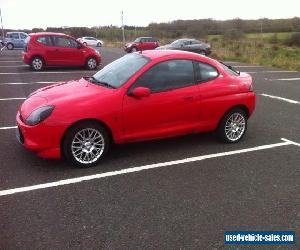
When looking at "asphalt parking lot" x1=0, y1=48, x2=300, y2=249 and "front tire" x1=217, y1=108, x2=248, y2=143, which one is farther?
"front tire" x1=217, y1=108, x2=248, y2=143

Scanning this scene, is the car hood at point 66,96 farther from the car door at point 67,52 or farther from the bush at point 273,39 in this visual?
the bush at point 273,39

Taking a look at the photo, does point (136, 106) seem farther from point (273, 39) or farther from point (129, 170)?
point (273, 39)

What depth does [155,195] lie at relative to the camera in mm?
4598

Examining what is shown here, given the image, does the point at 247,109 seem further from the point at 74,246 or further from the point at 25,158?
the point at 74,246

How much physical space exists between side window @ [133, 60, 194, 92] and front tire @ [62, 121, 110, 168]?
2.95ft

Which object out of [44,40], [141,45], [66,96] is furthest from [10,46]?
[66,96]

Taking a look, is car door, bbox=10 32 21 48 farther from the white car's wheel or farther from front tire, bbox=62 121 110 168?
front tire, bbox=62 121 110 168

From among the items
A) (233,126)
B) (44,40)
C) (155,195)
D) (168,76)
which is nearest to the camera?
(155,195)

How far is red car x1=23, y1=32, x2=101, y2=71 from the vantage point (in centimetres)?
1650

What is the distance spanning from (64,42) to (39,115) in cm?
1250

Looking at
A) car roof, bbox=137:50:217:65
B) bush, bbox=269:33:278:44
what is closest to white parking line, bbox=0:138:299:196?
car roof, bbox=137:50:217:65

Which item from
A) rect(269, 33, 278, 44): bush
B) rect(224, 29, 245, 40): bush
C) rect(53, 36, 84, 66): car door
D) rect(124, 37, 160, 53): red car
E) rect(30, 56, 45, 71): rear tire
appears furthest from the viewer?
rect(224, 29, 245, 40): bush

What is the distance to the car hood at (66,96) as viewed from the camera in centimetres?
524

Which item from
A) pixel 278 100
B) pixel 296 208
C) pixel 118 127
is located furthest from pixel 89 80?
pixel 278 100
